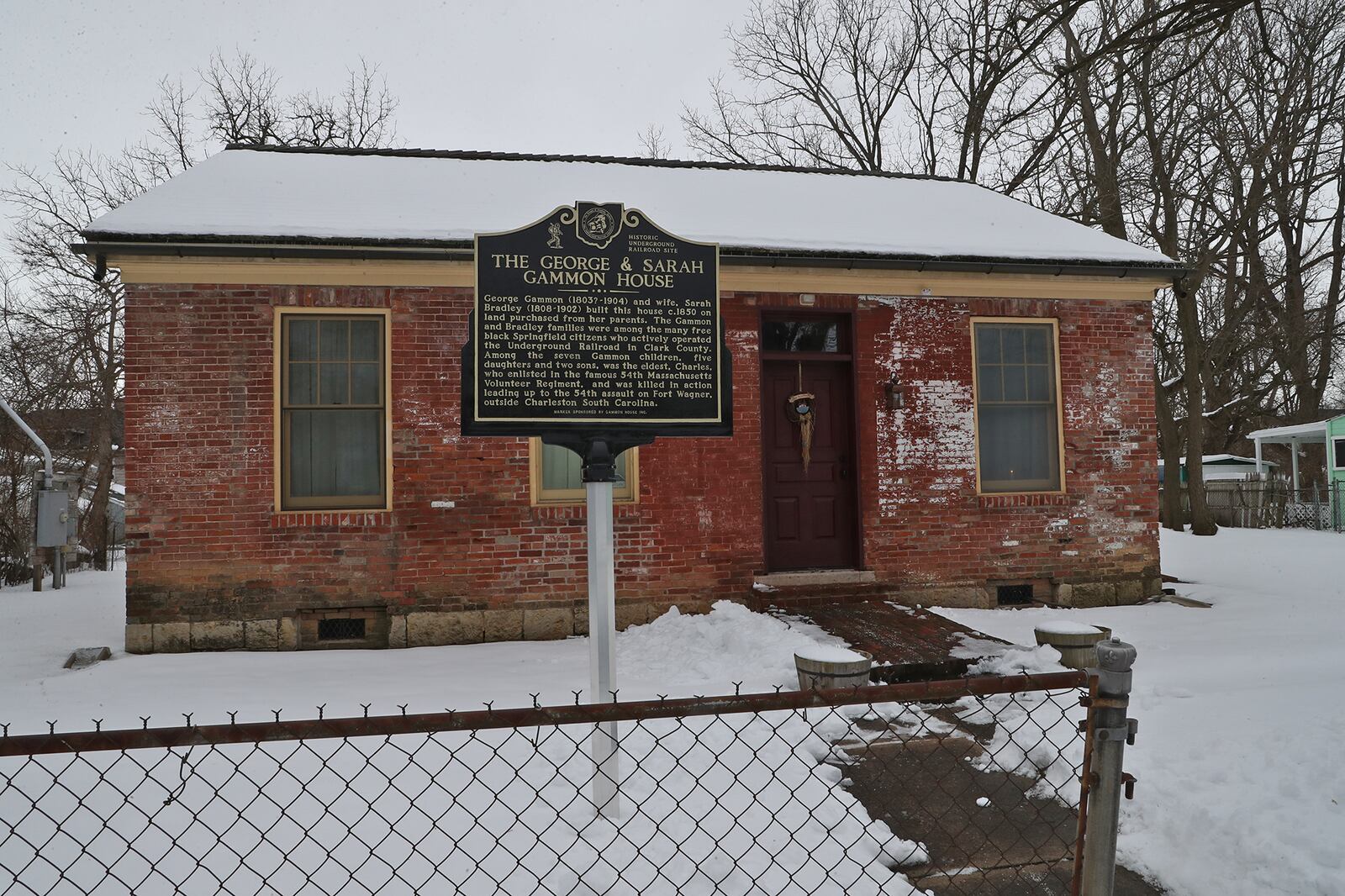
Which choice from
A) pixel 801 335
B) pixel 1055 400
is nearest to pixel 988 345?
pixel 1055 400

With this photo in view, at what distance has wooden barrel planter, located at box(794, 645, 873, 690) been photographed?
5.19 metres

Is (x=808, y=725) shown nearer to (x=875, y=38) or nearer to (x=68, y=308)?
(x=68, y=308)

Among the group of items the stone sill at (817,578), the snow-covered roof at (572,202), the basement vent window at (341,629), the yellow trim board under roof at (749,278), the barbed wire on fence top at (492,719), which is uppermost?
the snow-covered roof at (572,202)

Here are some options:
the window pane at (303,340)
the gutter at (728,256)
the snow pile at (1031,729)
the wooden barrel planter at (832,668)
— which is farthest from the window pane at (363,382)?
the snow pile at (1031,729)

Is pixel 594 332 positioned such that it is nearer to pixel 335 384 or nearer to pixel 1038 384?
pixel 335 384

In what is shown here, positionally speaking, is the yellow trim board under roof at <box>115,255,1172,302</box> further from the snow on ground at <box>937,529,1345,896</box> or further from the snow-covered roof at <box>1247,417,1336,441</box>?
the snow-covered roof at <box>1247,417,1336,441</box>

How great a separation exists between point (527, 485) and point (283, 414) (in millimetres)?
2323

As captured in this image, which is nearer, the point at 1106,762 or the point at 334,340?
the point at 1106,762

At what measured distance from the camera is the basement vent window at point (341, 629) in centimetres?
747

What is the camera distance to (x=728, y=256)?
306 inches

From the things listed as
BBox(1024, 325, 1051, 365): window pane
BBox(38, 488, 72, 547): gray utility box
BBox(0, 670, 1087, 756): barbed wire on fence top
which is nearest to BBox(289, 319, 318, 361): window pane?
BBox(0, 670, 1087, 756): barbed wire on fence top

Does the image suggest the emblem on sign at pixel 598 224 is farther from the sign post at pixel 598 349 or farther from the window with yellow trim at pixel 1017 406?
the window with yellow trim at pixel 1017 406

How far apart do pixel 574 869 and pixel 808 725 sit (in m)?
2.02

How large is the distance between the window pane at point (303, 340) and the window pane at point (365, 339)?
1.08ft
